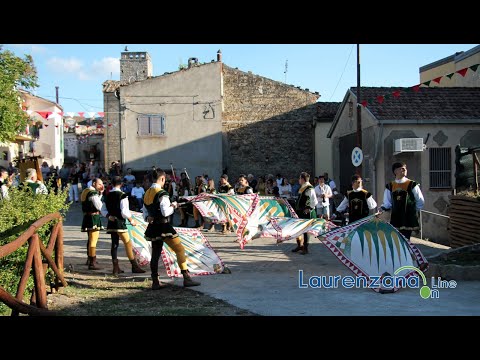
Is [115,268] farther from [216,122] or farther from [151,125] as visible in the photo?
[216,122]

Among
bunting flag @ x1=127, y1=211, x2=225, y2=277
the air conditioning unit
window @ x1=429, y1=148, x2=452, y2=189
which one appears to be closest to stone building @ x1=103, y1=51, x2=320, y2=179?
window @ x1=429, y1=148, x2=452, y2=189

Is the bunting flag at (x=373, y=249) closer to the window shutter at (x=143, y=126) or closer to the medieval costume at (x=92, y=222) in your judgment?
the medieval costume at (x=92, y=222)

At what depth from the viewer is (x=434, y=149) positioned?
19.0m

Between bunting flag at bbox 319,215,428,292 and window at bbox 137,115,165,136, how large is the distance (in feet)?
70.8

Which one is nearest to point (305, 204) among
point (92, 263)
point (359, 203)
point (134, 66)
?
point (359, 203)

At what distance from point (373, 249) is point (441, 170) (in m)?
11.9

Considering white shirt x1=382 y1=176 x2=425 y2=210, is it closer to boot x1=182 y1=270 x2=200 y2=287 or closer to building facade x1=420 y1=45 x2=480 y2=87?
boot x1=182 y1=270 x2=200 y2=287

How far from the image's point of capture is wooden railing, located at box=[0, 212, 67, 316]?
5.43 m

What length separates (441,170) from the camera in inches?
750

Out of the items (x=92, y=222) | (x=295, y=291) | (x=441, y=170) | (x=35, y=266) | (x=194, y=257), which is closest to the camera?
(x=35, y=266)

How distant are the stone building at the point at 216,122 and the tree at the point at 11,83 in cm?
1132
